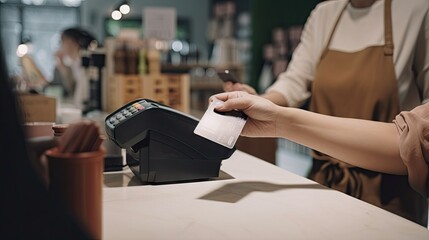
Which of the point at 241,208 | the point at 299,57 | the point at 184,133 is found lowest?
the point at 241,208

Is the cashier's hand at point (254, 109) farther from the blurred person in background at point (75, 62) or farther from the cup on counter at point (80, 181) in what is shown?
the blurred person in background at point (75, 62)

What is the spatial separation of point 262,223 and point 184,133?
15.2 inches

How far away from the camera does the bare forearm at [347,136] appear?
1271 mm

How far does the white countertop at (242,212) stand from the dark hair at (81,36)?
8.43 ft

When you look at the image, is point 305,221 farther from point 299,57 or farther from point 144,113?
point 299,57

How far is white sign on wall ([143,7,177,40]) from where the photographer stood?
3432mm

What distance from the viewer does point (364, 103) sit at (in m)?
1.71

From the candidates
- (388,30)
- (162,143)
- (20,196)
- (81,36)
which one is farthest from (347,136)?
(81,36)

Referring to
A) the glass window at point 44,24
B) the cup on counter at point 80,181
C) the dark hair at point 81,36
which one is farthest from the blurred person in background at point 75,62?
the glass window at point 44,24

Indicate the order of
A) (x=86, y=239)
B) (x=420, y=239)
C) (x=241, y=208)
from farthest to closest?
1. (x=241, y=208)
2. (x=420, y=239)
3. (x=86, y=239)

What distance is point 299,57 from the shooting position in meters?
2.04

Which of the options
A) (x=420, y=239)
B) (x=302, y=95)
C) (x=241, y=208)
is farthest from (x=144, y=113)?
(x=302, y=95)

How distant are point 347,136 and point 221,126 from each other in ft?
1.26

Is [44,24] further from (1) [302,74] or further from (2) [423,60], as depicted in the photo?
(2) [423,60]
